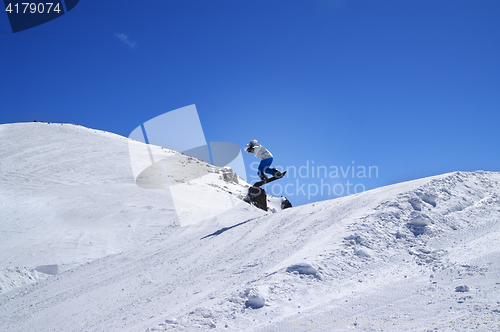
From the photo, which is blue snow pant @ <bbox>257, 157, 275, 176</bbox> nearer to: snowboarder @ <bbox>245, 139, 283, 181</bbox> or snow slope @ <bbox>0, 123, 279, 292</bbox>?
snowboarder @ <bbox>245, 139, 283, 181</bbox>

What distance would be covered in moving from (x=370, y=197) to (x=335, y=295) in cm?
333

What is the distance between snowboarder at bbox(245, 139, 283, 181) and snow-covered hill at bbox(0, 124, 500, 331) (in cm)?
195

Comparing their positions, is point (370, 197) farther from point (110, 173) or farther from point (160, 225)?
point (110, 173)

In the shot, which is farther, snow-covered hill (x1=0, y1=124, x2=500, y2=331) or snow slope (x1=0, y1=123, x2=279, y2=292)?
snow slope (x1=0, y1=123, x2=279, y2=292)

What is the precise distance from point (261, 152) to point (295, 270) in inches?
238

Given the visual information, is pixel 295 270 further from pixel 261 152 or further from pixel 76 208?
pixel 76 208

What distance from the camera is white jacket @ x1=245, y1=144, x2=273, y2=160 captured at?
9.66 m

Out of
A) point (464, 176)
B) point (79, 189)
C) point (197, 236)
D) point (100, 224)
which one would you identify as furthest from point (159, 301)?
point (79, 189)

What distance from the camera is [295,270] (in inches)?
153

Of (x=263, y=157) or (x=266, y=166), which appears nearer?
(x=263, y=157)

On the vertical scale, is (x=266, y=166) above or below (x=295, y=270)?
above

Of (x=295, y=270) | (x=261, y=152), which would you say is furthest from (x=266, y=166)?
(x=295, y=270)

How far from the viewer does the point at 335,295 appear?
136 inches

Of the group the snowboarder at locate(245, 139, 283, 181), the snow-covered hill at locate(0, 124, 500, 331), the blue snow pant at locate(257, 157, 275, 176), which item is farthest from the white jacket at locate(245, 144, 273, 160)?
the snow-covered hill at locate(0, 124, 500, 331)
